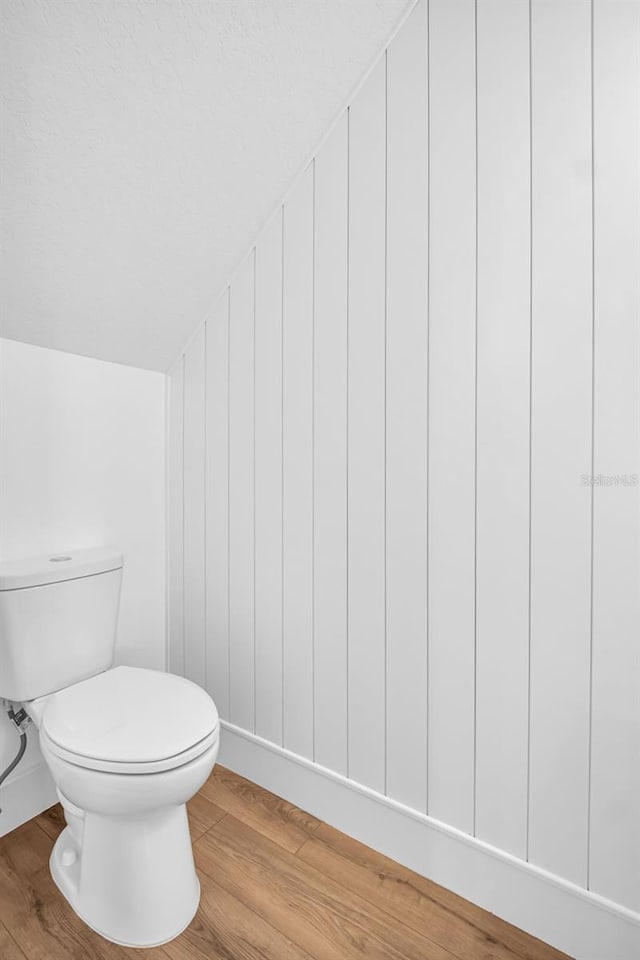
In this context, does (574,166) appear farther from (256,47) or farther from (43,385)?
(43,385)

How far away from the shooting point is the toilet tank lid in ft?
4.04

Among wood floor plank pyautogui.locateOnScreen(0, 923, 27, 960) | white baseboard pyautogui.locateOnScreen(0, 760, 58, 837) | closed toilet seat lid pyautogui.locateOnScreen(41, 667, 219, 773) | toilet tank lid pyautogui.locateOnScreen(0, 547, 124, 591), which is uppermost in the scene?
toilet tank lid pyautogui.locateOnScreen(0, 547, 124, 591)

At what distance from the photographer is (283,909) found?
1.13 meters

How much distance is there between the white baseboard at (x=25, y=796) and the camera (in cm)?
136

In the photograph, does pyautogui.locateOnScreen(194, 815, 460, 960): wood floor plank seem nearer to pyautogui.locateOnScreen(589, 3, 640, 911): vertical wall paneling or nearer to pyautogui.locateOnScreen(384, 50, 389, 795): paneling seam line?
pyautogui.locateOnScreen(384, 50, 389, 795): paneling seam line

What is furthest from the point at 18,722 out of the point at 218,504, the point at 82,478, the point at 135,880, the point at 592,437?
the point at 592,437

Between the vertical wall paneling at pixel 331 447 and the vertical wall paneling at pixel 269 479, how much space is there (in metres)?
0.14

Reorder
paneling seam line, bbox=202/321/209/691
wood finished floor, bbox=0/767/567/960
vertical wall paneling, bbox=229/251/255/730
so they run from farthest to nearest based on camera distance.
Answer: paneling seam line, bbox=202/321/209/691, vertical wall paneling, bbox=229/251/255/730, wood finished floor, bbox=0/767/567/960

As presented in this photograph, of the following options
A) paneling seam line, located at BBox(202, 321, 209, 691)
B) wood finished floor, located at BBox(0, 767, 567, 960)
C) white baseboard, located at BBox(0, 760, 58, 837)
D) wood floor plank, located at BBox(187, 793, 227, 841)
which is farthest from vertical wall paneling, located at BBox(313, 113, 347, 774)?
white baseboard, located at BBox(0, 760, 58, 837)

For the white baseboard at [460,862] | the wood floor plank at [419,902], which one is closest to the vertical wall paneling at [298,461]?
the white baseboard at [460,862]

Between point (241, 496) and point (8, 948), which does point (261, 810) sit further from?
point (241, 496)

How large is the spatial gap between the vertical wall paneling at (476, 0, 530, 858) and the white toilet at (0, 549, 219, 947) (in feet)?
2.13

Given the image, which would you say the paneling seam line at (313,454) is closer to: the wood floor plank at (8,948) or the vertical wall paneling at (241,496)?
the vertical wall paneling at (241,496)

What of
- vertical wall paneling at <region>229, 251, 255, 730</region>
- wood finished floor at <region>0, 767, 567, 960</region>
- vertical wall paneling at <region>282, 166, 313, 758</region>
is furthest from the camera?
vertical wall paneling at <region>229, 251, 255, 730</region>
